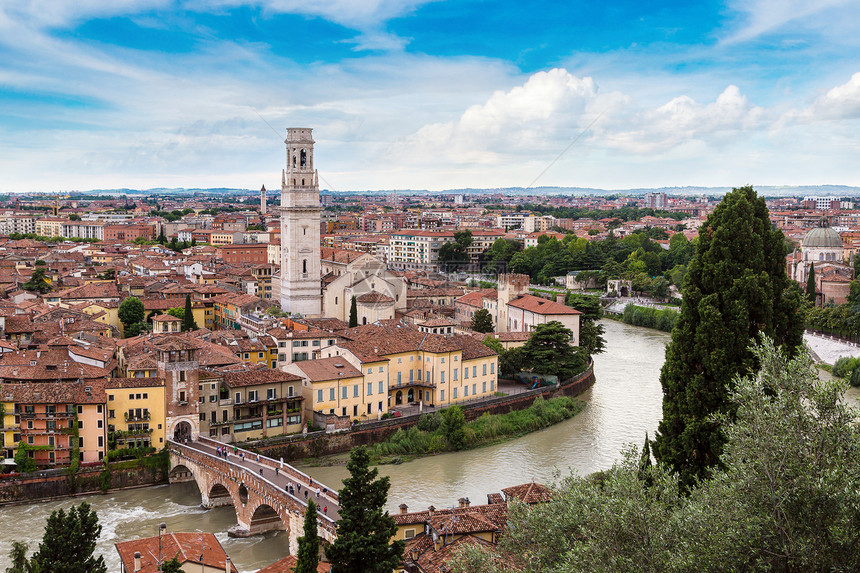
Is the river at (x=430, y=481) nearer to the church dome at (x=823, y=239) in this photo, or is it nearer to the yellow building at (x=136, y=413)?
the yellow building at (x=136, y=413)

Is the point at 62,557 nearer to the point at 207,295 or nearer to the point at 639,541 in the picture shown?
the point at 639,541

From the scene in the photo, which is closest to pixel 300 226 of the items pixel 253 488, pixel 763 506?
pixel 253 488

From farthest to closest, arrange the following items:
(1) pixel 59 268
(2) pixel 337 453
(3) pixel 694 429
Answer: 1. (1) pixel 59 268
2. (2) pixel 337 453
3. (3) pixel 694 429

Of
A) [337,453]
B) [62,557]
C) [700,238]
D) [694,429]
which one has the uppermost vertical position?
[700,238]

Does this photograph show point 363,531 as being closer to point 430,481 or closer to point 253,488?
point 253,488

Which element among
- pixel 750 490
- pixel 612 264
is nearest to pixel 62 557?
pixel 750 490
